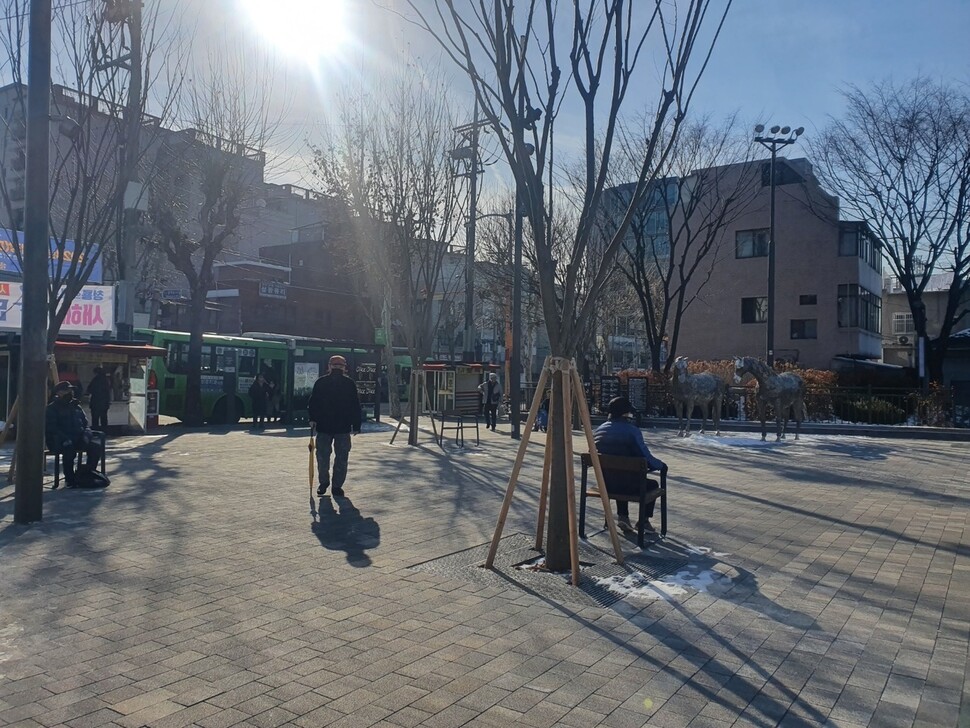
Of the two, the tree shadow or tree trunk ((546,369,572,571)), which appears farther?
the tree shadow

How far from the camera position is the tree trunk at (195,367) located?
889 inches

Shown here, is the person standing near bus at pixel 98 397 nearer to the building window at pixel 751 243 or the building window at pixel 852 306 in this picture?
the building window at pixel 751 243

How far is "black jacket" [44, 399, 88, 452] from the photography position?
403 inches

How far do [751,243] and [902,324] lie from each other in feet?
91.0

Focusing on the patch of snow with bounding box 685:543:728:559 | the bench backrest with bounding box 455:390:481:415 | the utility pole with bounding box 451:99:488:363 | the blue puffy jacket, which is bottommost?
the patch of snow with bounding box 685:543:728:559

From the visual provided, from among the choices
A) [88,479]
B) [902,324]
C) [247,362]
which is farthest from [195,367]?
[902,324]

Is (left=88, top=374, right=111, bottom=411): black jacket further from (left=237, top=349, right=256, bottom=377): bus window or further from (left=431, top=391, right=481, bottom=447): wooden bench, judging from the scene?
(left=431, top=391, right=481, bottom=447): wooden bench

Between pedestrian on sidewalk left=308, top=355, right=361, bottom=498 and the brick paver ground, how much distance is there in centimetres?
48

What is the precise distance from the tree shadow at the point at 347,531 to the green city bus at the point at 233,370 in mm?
14501

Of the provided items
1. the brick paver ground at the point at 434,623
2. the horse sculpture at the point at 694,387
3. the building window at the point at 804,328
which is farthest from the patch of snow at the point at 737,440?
the building window at the point at 804,328

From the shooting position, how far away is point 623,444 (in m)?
7.95

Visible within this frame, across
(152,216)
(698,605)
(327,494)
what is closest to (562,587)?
(698,605)

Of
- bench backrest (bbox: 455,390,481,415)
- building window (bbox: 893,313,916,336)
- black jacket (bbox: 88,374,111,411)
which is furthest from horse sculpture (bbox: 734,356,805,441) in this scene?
building window (bbox: 893,313,916,336)

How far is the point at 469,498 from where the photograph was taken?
10.4 m
